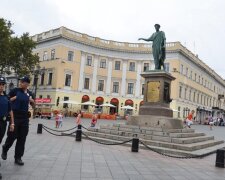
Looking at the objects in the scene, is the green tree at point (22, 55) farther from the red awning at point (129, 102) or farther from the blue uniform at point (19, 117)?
the blue uniform at point (19, 117)

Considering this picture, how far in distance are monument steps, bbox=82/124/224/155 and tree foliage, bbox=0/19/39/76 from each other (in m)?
23.3

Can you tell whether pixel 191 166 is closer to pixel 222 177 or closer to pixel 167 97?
pixel 222 177

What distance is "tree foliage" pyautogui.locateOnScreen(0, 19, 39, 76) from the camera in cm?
3659

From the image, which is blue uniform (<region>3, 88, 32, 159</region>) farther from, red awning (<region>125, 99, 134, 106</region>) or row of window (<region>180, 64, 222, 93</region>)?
row of window (<region>180, 64, 222, 93</region>)

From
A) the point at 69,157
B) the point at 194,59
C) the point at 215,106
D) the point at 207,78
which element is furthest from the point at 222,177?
the point at 215,106

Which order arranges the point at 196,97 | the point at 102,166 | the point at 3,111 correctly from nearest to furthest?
the point at 3,111, the point at 102,166, the point at 196,97

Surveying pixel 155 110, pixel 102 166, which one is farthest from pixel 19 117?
pixel 155 110

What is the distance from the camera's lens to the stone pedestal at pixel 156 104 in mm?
16297

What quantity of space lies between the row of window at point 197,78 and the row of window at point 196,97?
2331mm

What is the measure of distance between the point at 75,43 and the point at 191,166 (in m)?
43.5

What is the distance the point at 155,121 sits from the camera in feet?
53.2

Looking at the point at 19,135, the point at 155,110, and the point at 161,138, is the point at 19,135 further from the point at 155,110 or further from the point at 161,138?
the point at 155,110

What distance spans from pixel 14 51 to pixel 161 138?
29146 millimetres

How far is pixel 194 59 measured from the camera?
6244 centimetres
